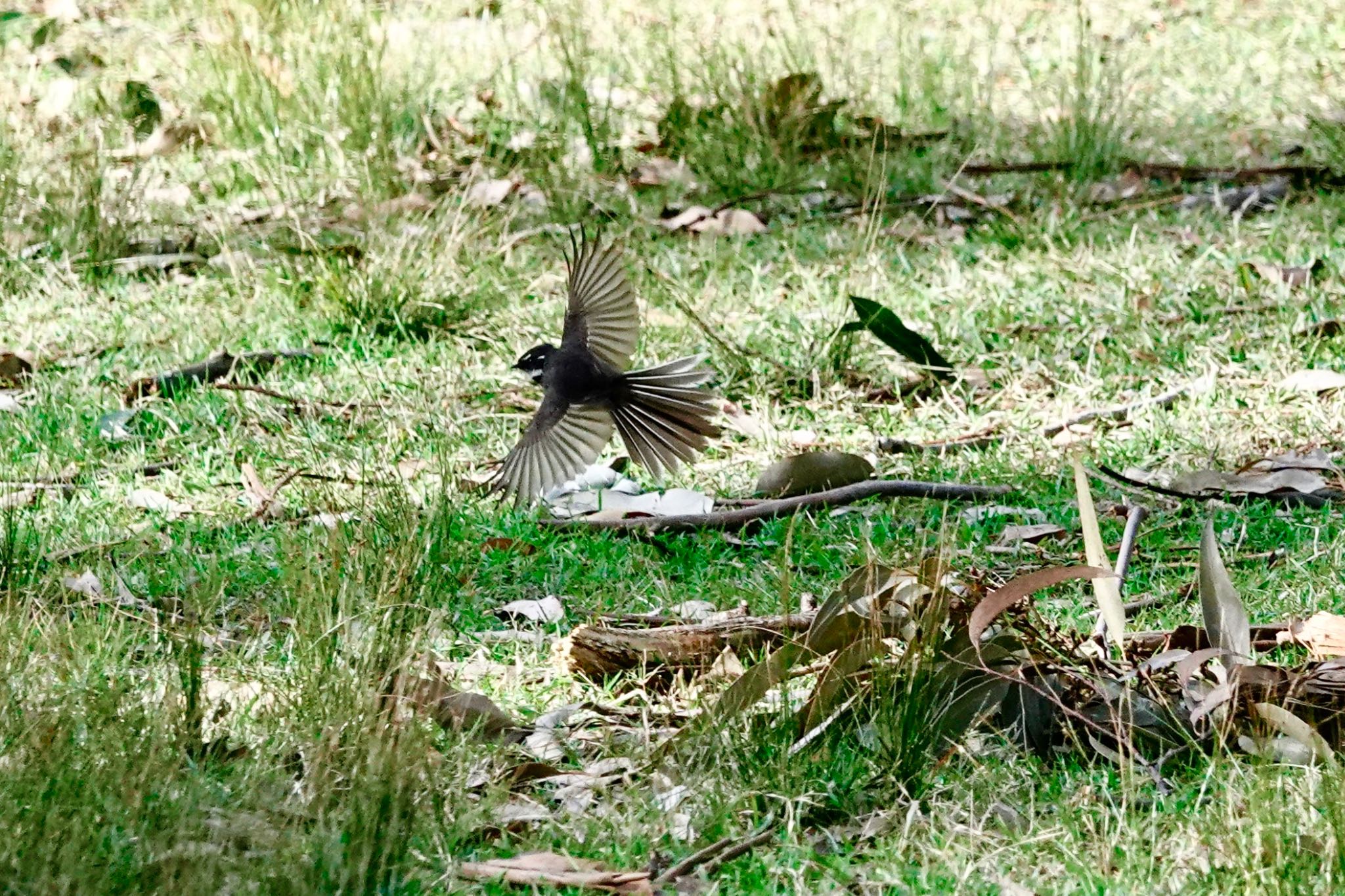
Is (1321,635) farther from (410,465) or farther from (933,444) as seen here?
(410,465)

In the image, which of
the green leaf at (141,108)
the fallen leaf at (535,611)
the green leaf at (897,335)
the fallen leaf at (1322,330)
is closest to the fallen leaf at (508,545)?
the fallen leaf at (535,611)

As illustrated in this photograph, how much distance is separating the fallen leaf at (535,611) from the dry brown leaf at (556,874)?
997 mm

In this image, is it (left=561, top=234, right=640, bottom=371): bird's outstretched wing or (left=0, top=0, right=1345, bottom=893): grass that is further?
(left=561, top=234, right=640, bottom=371): bird's outstretched wing

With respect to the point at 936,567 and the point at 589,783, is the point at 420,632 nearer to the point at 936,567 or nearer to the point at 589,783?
the point at 589,783

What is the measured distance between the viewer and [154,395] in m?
4.68

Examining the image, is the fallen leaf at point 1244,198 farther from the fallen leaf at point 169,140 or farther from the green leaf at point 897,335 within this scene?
the fallen leaf at point 169,140

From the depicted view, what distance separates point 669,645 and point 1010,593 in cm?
69

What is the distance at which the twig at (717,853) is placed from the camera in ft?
7.39

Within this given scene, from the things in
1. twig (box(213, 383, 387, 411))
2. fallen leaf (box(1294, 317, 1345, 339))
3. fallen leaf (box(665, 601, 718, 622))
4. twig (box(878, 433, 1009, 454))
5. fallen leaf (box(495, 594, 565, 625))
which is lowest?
twig (box(213, 383, 387, 411))

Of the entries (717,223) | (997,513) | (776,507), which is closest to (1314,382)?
(997,513)

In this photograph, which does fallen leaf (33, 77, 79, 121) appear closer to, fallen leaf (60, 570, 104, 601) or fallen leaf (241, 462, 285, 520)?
fallen leaf (241, 462, 285, 520)

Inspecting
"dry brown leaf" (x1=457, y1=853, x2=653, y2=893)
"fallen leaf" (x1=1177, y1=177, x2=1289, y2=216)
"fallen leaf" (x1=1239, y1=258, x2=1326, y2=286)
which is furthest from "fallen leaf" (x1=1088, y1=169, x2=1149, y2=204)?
"dry brown leaf" (x1=457, y1=853, x2=653, y2=893)

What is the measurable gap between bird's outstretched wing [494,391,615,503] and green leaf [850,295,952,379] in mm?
981

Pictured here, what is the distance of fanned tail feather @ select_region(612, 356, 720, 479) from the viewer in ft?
12.5
